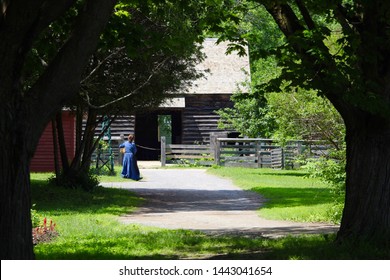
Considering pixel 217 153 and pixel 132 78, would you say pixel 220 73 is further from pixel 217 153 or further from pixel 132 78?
pixel 132 78

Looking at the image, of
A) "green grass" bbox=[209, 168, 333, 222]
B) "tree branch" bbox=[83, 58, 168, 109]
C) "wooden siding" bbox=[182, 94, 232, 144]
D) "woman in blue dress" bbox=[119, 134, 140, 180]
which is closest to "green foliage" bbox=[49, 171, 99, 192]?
"tree branch" bbox=[83, 58, 168, 109]

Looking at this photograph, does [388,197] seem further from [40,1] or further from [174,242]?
[40,1]

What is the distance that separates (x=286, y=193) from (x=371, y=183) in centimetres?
1439

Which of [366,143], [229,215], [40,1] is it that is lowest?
[229,215]

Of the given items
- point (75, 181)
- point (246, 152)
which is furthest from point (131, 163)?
point (246, 152)

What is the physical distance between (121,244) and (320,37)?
14.0ft

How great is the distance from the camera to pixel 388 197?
11.7 m

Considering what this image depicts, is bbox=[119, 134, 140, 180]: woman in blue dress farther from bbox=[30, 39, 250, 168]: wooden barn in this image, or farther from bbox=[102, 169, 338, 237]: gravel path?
bbox=[30, 39, 250, 168]: wooden barn

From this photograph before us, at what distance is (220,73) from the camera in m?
48.6

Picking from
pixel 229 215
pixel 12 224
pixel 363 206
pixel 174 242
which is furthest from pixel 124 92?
pixel 12 224

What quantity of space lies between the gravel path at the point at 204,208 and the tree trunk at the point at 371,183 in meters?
2.89

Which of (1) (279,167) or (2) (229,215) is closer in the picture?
(2) (229,215)

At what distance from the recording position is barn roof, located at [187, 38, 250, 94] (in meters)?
47.0

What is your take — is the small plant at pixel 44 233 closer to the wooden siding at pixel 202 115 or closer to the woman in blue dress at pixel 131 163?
the woman in blue dress at pixel 131 163
